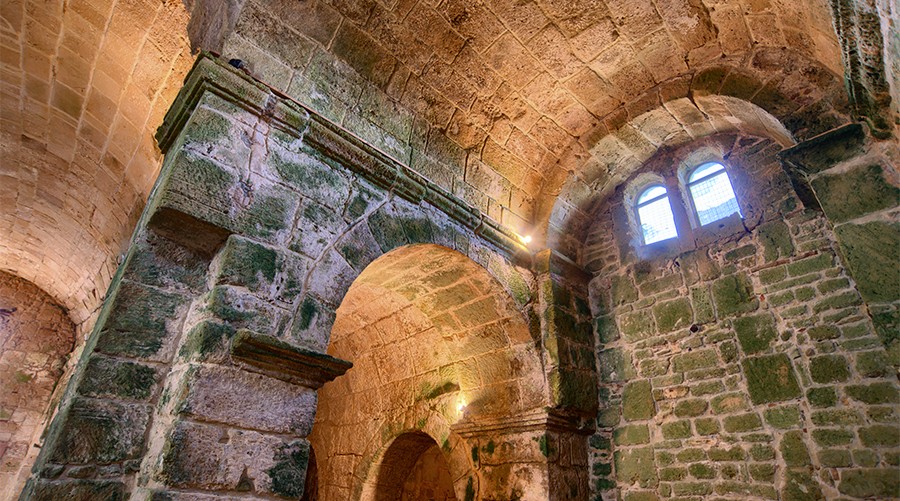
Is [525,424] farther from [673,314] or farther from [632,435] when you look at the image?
[673,314]

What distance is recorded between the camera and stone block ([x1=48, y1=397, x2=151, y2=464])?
2023 mm

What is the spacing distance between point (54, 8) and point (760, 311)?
5353mm

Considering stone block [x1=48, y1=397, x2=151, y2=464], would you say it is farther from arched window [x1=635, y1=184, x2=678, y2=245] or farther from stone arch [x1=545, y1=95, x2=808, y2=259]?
arched window [x1=635, y1=184, x2=678, y2=245]

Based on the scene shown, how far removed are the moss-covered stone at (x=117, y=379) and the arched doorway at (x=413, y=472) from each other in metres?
3.15

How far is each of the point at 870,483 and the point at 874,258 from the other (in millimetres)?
1374

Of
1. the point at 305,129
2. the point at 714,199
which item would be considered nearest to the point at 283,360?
the point at 305,129

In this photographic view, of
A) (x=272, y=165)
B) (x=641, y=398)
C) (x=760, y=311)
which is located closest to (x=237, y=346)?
(x=272, y=165)

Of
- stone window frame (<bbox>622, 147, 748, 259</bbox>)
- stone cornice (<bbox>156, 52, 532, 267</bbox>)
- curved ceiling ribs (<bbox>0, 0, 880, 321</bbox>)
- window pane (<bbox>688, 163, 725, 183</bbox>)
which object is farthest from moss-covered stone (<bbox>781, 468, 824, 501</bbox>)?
stone cornice (<bbox>156, 52, 532, 267</bbox>)

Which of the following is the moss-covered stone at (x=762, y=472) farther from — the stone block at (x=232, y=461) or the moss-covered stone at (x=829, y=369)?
the stone block at (x=232, y=461)

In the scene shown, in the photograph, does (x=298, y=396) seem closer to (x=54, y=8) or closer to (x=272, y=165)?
(x=272, y=165)

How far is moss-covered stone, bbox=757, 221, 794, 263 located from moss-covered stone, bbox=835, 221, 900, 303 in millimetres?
1087

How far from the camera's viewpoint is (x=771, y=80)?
11.6ft

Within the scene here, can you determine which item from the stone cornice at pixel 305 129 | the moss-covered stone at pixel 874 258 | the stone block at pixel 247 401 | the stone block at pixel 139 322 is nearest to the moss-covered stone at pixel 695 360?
the moss-covered stone at pixel 874 258

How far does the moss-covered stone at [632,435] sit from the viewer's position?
394cm
